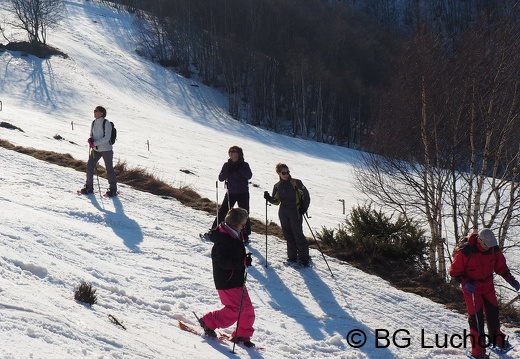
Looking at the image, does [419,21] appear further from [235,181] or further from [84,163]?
[84,163]

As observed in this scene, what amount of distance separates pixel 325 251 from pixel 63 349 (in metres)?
6.81

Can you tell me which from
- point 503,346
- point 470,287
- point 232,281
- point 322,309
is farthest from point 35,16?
point 503,346

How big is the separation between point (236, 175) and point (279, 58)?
57549 millimetres

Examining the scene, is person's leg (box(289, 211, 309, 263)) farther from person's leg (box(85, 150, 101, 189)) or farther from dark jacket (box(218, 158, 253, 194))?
person's leg (box(85, 150, 101, 189))

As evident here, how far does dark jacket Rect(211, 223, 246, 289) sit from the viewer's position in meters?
6.21

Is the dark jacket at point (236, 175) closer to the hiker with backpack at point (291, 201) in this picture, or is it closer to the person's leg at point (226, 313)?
the hiker with backpack at point (291, 201)

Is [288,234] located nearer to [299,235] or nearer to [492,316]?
[299,235]

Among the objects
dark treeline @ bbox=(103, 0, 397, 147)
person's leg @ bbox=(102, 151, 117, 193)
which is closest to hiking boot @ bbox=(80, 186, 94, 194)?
person's leg @ bbox=(102, 151, 117, 193)

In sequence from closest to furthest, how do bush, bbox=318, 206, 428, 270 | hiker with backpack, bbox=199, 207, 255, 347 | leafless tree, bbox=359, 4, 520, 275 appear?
hiker with backpack, bbox=199, 207, 255, 347 < bush, bbox=318, 206, 428, 270 < leafless tree, bbox=359, 4, 520, 275

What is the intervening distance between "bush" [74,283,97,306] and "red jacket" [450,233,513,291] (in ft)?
14.3

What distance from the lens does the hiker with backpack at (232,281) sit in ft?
20.5

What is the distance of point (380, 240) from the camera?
1070cm

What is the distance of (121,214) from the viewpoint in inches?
433

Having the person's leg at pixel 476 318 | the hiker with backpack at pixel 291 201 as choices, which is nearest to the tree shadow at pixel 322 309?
the hiker with backpack at pixel 291 201
